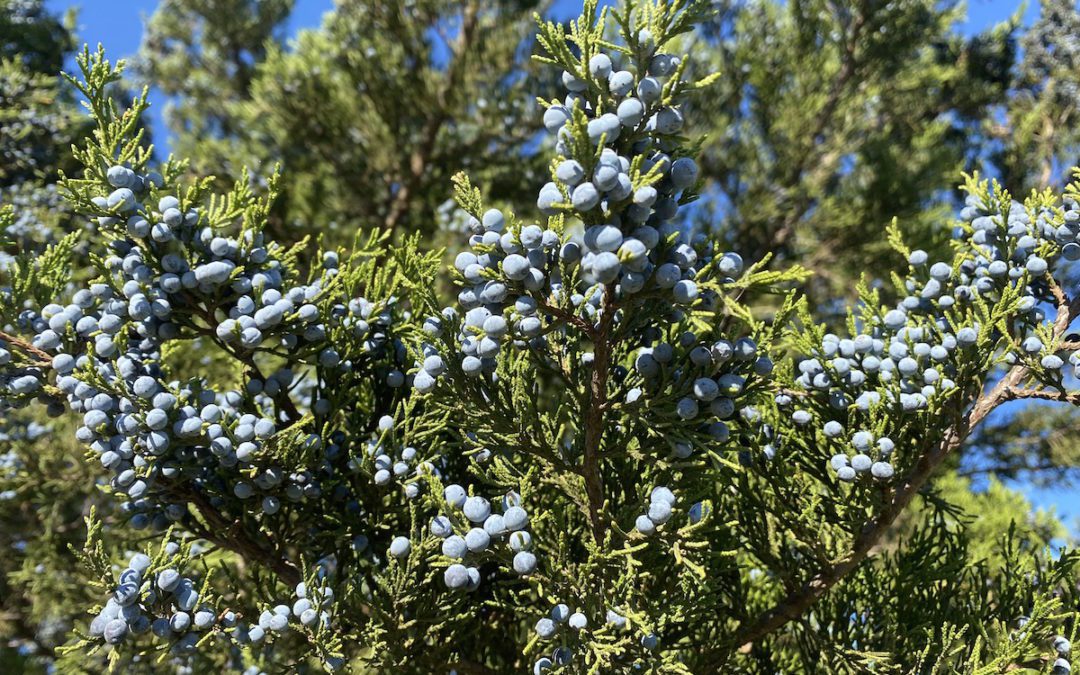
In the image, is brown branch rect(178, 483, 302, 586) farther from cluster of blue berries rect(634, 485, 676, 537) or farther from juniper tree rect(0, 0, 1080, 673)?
cluster of blue berries rect(634, 485, 676, 537)

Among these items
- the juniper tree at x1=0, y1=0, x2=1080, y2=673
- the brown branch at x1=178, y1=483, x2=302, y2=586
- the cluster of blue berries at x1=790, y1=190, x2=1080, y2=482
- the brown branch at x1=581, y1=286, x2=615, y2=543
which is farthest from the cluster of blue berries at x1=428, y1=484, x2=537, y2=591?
the cluster of blue berries at x1=790, y1=190, x2=1080, y2=482

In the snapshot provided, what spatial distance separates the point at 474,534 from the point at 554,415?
42 cm

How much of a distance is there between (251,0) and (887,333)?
7.19 m

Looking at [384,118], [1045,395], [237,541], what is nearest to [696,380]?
[1045,395]

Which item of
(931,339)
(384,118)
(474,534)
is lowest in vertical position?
(474,534)

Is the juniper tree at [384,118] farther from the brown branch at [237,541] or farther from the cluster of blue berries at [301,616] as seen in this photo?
the cluster of blue berries at [301,616]

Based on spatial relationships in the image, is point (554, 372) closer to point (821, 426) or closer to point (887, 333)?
point (821, 426)

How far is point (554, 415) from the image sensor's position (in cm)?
190

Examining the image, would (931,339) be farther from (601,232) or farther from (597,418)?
(601,232)

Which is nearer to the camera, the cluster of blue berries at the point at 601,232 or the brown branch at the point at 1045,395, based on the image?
the cluster of blue berries at the point at 601,232

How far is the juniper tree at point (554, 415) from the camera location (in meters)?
1.51

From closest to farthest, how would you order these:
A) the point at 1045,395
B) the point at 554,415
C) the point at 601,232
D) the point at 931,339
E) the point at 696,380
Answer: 1. the point at 601,232
2. the point at 696,380
3. the point at 1045,395
4. the point at 554,415
5. the point at 931,339

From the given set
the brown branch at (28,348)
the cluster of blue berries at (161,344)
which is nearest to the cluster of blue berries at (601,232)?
the cluster of blue berries at (161,344)

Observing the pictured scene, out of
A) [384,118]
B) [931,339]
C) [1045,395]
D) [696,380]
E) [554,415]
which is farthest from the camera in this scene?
[384,118]
